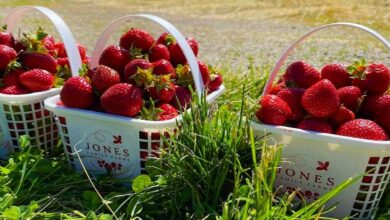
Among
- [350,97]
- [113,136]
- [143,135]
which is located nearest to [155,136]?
[143,135]

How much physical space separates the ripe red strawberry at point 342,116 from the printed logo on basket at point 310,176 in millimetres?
136

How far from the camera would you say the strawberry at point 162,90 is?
5.01 ft

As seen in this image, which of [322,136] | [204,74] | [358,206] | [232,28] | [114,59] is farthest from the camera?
[232,28]

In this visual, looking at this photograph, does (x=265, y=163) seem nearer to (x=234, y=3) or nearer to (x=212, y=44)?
(x=212, y=44)

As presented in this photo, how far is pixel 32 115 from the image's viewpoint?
1.73 meters

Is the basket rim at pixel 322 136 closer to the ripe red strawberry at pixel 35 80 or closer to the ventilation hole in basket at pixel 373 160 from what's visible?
the ventilation hole in basket at pixel 373 160

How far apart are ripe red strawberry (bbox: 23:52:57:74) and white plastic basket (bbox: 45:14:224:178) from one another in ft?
0.74

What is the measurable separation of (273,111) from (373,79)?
35 cm

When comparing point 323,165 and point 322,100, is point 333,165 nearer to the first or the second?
point 323,165

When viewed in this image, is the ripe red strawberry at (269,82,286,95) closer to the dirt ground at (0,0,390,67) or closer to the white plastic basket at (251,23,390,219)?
the white plastic basket at (251,23,390,219)

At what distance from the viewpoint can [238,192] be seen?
1285 mm

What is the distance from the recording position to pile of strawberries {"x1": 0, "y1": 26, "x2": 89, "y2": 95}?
173 centimetres

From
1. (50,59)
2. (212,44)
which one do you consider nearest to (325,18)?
(212,44)

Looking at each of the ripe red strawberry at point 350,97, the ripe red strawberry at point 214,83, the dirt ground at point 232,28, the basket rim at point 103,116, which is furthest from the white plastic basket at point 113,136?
the dirt ground at point 232,28
